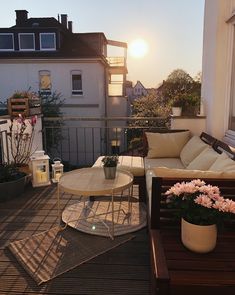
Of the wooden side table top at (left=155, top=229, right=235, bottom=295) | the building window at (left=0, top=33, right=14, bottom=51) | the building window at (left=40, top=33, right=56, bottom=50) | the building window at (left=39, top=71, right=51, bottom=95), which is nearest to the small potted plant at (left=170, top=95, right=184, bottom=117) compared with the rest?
the wooden side table top at (left=155, top=229, right=235, bottom=295)

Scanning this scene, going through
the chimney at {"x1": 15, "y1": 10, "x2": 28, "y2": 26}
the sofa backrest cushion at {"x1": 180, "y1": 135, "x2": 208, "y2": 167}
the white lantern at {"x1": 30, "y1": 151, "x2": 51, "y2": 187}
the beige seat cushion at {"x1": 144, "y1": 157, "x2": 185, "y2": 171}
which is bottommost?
the white lantern at {"x1": 30, "y1": 151, "x2": 51, "y2": 187}

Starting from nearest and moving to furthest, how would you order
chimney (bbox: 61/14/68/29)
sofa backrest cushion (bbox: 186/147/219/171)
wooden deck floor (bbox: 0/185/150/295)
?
wooden deck floor (bbox: 0/185/150/295) < sofa backrest cushion (bbox: 186/147/219/171) < chimney (bbox: 61/14/68/29)

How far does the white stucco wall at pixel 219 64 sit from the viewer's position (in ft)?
12.1

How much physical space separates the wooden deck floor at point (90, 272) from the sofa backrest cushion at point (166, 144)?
1.54m

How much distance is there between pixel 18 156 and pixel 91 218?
196 centimetres

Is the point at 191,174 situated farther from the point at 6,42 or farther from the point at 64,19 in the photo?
the point at 64,19

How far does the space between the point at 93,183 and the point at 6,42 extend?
13487 mm

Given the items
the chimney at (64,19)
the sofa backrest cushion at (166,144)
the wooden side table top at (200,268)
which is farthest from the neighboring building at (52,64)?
the wooden side table top at (200,268)

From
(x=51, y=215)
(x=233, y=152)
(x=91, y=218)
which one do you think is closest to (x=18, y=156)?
(x=51, y=215)

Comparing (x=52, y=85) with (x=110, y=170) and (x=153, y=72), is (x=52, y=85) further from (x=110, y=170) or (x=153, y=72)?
(x=110, y=170)

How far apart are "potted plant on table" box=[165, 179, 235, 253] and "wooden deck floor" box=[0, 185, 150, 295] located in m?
0.58

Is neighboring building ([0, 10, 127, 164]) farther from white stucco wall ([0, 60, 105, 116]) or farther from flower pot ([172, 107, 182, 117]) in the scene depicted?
flower pot ([172, 107, 182, 117])

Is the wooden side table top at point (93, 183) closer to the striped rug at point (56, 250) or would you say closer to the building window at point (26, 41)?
the striped rug at point (56, 250)

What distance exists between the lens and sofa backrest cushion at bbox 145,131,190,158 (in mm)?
3961
